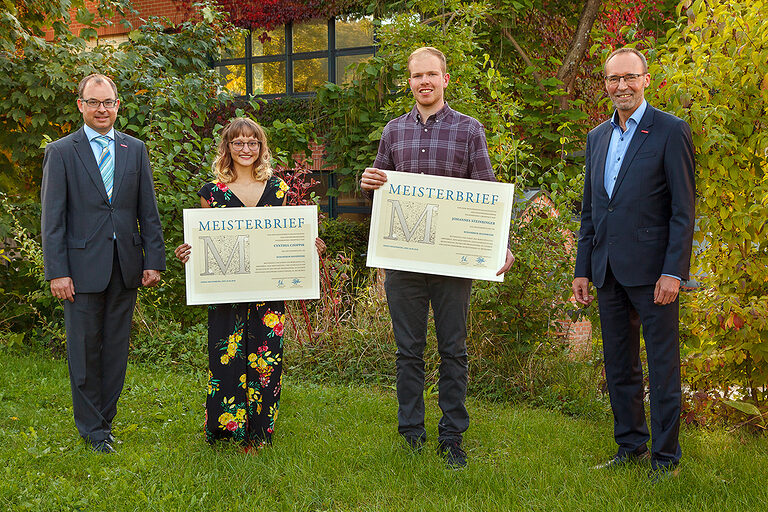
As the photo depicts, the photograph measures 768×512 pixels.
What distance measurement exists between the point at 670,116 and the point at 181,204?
5.03 meters

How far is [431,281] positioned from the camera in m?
4.14

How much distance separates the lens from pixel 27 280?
7855 millimetres

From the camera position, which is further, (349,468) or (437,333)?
(437,333)

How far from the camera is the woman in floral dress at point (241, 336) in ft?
13.7

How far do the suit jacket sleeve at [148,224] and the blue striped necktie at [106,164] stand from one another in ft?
0.62

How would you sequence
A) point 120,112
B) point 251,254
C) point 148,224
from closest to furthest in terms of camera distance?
1. point 251,254
2. point 148,224
3. point 120,112

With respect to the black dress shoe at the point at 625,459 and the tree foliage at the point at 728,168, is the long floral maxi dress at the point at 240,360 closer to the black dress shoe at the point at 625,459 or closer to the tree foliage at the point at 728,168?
the black dress shoe at the point at 625,459

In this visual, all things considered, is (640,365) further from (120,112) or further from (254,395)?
(120,112)

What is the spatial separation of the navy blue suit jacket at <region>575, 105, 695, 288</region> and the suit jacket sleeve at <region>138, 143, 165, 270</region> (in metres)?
2.81

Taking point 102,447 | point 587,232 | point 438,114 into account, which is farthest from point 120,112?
point 587,232

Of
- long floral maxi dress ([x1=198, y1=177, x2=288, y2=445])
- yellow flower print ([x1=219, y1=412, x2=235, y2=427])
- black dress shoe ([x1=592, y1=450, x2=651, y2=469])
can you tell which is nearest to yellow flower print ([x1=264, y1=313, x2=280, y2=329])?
long floral maxi dress ([x1=198, y1=177, x2=288, y2=445])

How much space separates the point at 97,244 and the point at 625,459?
11.4 ft

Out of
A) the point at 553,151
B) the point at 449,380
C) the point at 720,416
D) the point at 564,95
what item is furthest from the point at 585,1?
the point at 449,380

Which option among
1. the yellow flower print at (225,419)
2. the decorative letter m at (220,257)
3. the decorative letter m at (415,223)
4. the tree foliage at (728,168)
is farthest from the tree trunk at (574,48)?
the yellow flower print at (225,419)
